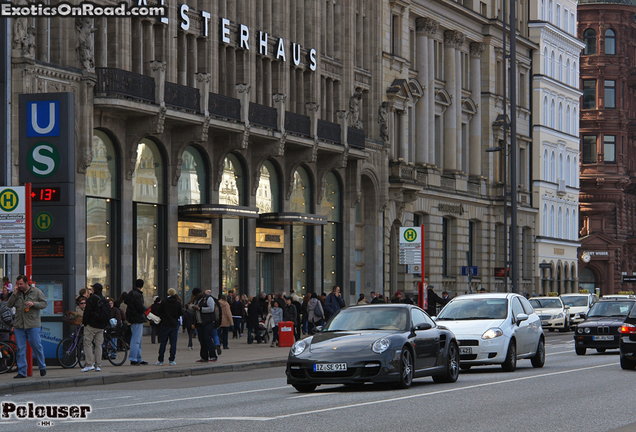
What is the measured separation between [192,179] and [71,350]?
17080 millimetres

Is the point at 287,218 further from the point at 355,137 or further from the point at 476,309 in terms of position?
the point at 476,309

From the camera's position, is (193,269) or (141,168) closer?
(141,168)

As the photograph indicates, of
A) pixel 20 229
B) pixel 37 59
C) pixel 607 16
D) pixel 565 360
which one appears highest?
pixel 607 16

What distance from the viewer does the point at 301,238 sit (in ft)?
159

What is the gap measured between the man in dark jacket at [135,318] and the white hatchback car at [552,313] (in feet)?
81.6

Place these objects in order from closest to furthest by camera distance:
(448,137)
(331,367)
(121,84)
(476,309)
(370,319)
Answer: (331,367) < (370,319) < (476,309) < (121,84) < (448,137)

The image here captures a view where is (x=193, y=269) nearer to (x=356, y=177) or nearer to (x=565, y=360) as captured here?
(x=356, y=177)

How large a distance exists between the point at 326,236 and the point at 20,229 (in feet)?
94.7

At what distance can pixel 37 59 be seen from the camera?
32.8 metres

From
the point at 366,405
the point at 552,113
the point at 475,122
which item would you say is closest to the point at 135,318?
A: the point at 366,405

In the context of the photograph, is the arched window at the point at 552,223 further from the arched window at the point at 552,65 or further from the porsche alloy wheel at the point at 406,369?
the porsche alloy wheel at the point at 406,369

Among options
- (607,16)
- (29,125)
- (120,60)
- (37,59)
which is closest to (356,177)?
(120,60)

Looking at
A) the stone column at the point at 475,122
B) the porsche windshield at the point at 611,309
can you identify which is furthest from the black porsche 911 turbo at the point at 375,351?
the stone column at the point at 475,122

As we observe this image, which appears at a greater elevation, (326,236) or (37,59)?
(37,59)
